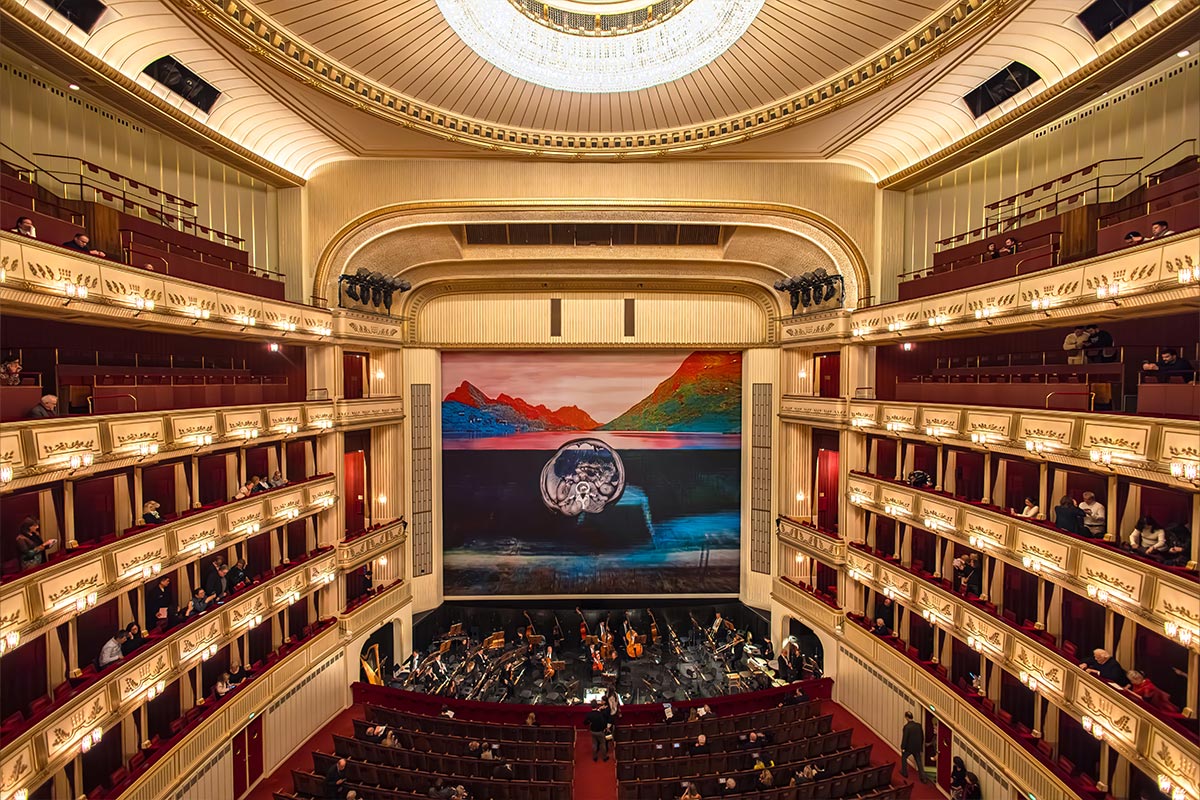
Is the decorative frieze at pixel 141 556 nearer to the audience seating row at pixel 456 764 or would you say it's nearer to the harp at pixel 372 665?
the audience seating row at pixel 456 764

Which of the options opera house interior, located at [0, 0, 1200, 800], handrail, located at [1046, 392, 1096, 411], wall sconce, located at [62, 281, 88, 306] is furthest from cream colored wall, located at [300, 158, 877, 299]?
wall sconce, located at [62, 281, 88, 306]

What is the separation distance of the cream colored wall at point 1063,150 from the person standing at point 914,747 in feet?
34.5

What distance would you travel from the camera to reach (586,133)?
516 inches

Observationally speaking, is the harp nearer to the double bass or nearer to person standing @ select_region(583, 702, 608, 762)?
person standing @ select_region(583, 702, 608, 762)

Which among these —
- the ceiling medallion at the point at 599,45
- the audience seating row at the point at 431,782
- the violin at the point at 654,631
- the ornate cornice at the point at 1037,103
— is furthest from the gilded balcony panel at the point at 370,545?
the ornate cornice at the point at 1037,103

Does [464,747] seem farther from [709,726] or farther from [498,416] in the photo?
[498,416]

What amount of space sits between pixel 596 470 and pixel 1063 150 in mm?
13367

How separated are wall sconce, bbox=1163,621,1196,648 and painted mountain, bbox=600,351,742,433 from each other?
11083 millimetres

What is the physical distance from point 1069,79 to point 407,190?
1375 cm

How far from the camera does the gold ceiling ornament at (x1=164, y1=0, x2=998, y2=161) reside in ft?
28.7

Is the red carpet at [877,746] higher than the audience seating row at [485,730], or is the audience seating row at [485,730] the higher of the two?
the audience seating row at [485,730]

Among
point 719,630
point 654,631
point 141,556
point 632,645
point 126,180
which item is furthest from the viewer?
point 719,630

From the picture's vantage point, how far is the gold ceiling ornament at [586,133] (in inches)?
344

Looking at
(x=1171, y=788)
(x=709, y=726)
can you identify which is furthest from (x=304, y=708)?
(x=1171, y=788)
